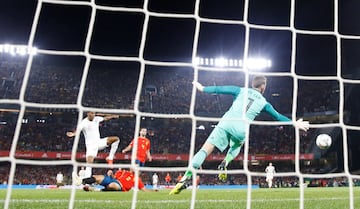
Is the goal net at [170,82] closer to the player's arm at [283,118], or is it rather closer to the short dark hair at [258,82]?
the short dark hair at [258,82]

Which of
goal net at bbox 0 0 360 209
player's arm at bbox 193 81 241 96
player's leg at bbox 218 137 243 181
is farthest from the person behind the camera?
goal net at bbox 0 0 360 209

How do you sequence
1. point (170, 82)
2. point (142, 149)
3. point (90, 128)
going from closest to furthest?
1. point (90, 128)
2. point (142, 149)
3. point (170, 82)

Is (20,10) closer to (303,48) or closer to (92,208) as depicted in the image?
(303,48)

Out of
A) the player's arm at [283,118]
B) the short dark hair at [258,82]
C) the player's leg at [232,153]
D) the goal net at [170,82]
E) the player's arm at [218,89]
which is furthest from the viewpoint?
the goal net at [170,82]

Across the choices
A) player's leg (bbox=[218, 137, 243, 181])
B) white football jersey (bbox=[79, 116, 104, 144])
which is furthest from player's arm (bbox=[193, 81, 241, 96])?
white football jersey (bbox=[79, 116, 104, 144])

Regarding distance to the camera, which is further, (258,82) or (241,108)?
(258,82)

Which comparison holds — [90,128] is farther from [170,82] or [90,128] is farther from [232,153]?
[170,82]

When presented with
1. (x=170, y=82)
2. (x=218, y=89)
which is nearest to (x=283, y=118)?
(x=218, y=89)

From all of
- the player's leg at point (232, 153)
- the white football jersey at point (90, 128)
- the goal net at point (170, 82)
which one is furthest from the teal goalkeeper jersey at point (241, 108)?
the goal net at point (170, 82)

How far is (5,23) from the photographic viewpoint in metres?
20.7

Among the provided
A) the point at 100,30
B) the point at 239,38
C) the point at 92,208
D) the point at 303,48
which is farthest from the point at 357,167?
the point at 92,208

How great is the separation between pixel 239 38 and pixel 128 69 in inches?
285

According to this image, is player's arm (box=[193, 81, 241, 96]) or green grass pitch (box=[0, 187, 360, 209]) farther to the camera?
green grass pitch (box=[0, 187, 360, 209])

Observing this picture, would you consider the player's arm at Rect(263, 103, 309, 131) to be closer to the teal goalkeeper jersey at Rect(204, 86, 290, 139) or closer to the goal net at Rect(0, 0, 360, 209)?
the teal goalkeeper jersey at Rect(204, 86, 290, 139)
